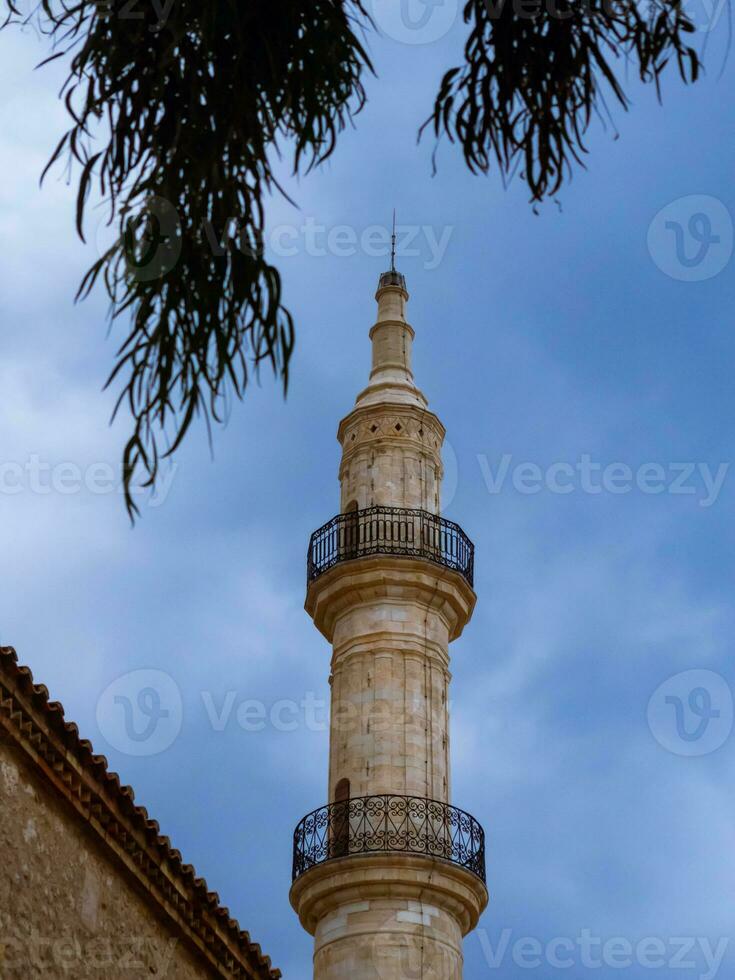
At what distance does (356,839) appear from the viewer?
22688 millimetres

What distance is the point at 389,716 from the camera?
23.8 meters

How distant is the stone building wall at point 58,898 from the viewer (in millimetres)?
10148

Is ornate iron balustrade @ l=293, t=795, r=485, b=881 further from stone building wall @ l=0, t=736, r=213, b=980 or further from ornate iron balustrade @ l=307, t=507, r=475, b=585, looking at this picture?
stone building wall @ l=0, t=736, r=213, b=980

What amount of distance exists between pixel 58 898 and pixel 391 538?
14.9 m

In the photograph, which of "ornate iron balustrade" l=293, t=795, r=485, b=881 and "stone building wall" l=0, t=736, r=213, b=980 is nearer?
"stone building wall" l=0, t=736, r=213, b=980

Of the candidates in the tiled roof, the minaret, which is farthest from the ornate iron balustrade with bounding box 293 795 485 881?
the tiled roof

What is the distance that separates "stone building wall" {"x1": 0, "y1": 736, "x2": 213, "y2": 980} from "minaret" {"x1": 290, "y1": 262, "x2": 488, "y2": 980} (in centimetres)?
1053

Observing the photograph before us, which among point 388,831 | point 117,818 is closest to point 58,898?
point 117,818

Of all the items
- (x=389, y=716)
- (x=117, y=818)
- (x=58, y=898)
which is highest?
(x=389, y=716)

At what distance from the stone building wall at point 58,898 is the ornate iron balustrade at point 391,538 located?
44.3ft

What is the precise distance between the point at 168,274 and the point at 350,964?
19.0m

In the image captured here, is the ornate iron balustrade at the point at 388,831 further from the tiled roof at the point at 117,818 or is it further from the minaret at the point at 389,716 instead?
the tiled roof at the point at 117,818

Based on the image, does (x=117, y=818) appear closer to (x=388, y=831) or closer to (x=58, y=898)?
(x=58, y=898)

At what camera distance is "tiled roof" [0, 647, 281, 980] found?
10.3 metres
